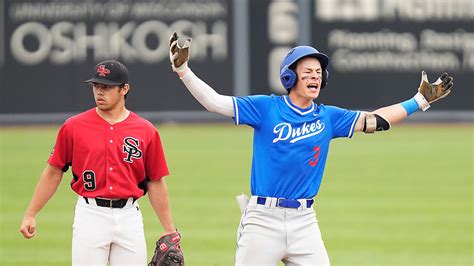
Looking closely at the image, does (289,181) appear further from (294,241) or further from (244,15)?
(244,15)

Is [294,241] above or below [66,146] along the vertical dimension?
below

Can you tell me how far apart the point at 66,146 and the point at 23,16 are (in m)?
19.7

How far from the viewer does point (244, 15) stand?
2653cm

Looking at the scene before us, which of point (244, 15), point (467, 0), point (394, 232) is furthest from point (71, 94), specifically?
point (394, 232)

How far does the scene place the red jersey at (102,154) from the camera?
7.08 m

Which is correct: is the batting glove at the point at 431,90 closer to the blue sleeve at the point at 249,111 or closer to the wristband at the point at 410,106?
the wristband at the point at 410,106

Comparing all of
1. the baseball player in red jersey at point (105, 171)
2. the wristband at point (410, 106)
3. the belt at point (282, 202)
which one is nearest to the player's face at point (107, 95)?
the baseball player in red jersey at point (105, 171)

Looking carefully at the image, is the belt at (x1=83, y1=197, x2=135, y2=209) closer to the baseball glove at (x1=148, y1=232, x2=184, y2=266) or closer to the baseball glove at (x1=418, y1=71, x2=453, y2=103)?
the baseball glove at (x1=148, y1=232, x2=184, y2=266)

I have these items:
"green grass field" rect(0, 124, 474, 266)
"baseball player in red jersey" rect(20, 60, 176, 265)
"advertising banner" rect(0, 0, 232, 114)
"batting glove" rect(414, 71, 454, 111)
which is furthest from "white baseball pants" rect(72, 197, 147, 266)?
"advertising banner" rect(0, 0, 232, 114)

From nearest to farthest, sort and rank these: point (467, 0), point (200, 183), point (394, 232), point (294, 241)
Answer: point (294, 241) < point (394, 232) < point (200, 183) < point (467, 0)

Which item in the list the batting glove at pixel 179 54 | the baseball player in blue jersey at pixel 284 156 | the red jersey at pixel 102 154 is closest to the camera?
the batting glove at pixel 179 54

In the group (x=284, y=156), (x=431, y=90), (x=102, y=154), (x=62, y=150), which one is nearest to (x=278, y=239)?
(x=284, y=156)

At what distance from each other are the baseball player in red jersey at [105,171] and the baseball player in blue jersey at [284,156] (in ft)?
1.49

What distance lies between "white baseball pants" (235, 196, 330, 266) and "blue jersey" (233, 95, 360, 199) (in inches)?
4.4
